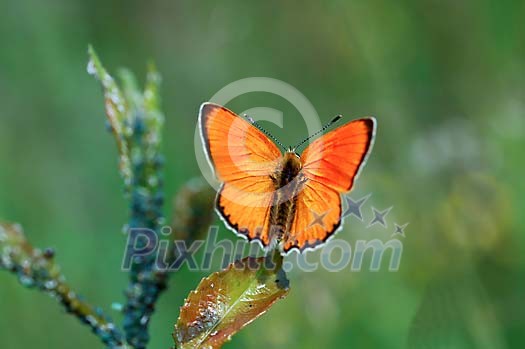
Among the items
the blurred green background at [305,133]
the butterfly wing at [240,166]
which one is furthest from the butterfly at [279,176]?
the blurred green background at [305,133]

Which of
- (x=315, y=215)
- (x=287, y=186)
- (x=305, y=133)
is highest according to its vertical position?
(x=305, y=133)

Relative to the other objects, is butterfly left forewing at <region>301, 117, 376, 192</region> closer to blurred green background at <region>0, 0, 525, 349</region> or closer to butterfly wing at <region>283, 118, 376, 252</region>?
butterfly wing at <region>283, 118, 376, 252</region>

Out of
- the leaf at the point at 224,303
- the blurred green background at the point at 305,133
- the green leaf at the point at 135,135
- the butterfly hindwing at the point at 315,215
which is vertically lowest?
the leaf at the point at 224,303

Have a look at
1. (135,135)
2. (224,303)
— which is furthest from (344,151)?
(224,303)

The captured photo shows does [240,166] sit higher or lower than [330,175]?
higher

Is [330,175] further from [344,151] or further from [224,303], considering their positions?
[224,303]

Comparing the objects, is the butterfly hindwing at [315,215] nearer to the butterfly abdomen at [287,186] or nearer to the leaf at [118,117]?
the butterfly abdomen at [287,186]
